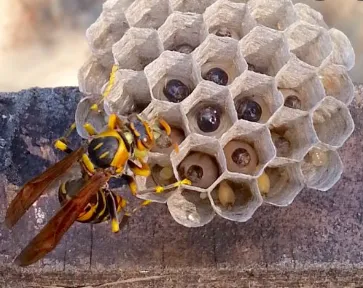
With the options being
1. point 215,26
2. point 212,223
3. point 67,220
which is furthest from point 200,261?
point 215,26

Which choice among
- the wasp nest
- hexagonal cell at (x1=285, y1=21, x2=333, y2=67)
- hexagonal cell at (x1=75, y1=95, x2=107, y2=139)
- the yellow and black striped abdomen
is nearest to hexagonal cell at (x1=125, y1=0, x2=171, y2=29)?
the wasp nest

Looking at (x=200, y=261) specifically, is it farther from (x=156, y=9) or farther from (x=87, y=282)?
(x=156, y=9)

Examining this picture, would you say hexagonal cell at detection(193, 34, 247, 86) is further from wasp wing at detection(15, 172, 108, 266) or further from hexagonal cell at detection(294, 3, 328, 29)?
wasp wing at detection(15, 172, 108, 266)

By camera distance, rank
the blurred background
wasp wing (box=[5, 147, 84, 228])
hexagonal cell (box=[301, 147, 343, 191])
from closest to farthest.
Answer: wasp wing (box=[5, 147, 84, 228]) < hexagonal cell (box=[301, 147, 343, 191]) < the blurred background

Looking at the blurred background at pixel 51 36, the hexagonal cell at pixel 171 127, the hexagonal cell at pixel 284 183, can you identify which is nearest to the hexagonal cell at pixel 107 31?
the hexagonal cell at pixel 171 127

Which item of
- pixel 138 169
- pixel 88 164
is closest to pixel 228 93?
pixel 138 169

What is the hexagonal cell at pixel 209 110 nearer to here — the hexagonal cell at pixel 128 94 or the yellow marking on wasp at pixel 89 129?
the hexagonal cell at pixel 128 94
